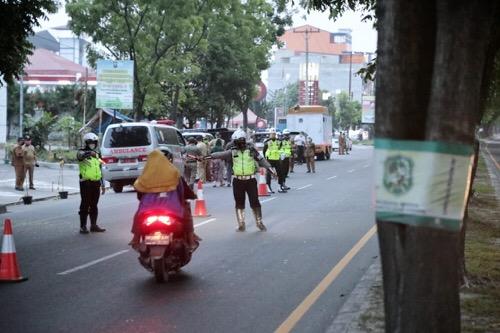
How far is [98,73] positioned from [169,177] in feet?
76.4

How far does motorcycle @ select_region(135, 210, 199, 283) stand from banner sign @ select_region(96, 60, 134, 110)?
73.6 feet

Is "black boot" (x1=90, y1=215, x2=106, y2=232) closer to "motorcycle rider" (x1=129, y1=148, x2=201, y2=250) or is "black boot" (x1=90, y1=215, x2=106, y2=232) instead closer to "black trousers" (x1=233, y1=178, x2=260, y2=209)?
"black trousers" (x1=233, y1=178, x2=260, y2=209)

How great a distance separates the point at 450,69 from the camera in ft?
12.4

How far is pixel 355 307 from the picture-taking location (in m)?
7.70

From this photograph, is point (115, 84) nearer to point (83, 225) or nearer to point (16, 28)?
point (16, 28)

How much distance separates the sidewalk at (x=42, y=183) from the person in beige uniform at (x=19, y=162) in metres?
0.31

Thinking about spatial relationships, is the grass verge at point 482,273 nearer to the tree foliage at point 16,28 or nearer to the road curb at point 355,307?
the road curb at point 355,307

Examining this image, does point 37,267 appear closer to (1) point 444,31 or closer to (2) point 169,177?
(2) point 169,177

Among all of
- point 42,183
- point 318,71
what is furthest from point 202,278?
point 318,71

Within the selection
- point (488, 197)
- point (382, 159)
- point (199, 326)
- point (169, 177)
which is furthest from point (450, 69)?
point (488, 197)

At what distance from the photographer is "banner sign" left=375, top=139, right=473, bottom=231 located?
3.68 metres

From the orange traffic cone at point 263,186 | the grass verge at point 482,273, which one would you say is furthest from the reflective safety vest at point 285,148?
the grass verge at point 482,273

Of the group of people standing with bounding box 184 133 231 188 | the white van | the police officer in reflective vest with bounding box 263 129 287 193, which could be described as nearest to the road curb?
the police officer in reflective vest with bounding box 263 129 287 193

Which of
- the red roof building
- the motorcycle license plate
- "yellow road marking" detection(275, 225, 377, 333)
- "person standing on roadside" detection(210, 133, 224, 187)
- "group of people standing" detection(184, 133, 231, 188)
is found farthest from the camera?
the red roof building
